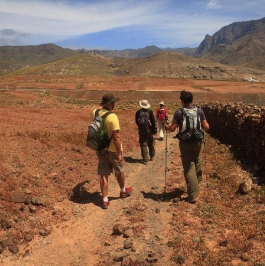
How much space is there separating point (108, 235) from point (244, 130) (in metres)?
7.44

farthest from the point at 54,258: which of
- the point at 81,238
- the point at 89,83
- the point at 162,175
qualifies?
the point at 89,83

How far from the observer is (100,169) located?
324 inches

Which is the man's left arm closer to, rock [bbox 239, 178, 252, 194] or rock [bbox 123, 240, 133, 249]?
rock [bbox 123, 240, 133, 249]

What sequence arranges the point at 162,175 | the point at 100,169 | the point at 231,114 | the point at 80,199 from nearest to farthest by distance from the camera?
the point at 100,169 < the point at 80,199 < the point at 162,175 < the point at 231,114

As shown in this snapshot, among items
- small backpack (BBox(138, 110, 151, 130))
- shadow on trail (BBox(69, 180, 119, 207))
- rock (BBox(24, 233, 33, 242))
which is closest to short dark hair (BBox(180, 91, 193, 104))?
shadow on trail (BBox(69, 180, 119, 207))

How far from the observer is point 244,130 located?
12727 mm

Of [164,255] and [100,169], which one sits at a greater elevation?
[100,169]

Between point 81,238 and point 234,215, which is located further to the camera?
point 234,215

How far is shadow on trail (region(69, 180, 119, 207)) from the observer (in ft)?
28.4

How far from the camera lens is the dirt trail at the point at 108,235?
6.19m

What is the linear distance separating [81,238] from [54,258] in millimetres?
733

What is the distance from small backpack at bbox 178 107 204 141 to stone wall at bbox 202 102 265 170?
3.19 meters

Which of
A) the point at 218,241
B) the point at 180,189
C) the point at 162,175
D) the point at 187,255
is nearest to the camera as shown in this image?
the point at 187,255

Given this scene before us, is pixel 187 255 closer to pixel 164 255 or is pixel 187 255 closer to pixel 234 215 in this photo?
pixel 164 255
